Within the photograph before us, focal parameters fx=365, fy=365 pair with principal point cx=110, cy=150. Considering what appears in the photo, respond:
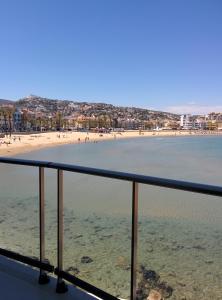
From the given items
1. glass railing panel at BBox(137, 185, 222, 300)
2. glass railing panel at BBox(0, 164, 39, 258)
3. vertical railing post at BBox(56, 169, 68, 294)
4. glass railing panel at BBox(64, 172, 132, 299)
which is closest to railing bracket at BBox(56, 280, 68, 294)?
vertical railing post at BBox(56, 169, 68, 294)

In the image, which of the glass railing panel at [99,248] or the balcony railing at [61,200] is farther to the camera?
the glass railing panel at [99,248]

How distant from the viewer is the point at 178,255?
3.59 metres

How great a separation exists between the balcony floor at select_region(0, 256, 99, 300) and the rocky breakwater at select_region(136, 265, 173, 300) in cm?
71

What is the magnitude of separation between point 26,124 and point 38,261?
12132cm

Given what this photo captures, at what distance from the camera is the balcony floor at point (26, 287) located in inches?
91.4

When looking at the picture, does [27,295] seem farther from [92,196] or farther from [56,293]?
[92,196]

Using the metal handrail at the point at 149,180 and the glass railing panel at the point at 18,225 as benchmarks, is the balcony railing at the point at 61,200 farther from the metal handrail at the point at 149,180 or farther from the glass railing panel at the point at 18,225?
the glass railing panel at the point at 18,225

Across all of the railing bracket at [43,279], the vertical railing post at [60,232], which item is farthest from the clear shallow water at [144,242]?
the railing bracket at [43,279]

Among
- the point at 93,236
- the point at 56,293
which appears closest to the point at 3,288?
the point at 56,293

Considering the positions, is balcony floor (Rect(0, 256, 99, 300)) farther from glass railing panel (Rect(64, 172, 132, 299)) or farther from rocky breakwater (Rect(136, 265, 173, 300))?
glass railing panel (Rect(64, 172, 132, 299))

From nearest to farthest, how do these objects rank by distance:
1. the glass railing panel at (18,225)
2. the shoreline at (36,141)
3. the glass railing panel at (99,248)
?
the glass railing panel at (99,248), the glass railing panel at (18,225), the shoreline at (36,141)

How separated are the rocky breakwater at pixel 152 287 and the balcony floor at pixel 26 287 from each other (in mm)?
706

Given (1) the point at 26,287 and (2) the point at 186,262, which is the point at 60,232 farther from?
(2) the point at 186,262

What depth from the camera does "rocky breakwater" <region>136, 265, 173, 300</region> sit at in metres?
2.98
